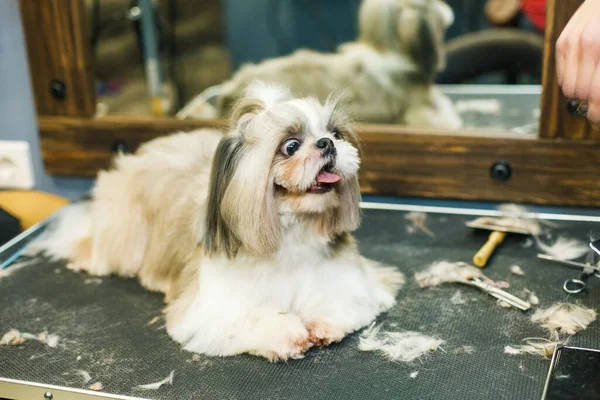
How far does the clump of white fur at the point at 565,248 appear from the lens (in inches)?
60.9

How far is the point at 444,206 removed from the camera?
1835 millimetres

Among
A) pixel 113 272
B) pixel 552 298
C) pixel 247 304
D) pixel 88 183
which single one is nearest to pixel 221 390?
pixel 247 304

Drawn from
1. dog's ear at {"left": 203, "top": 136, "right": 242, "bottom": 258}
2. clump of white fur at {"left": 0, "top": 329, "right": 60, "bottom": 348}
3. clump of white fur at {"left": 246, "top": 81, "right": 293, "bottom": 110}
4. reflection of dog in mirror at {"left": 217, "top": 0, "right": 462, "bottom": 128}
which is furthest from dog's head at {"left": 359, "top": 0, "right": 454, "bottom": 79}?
clump of white fur at {"left": 0, "top": 329, "right": 60, "bottom": 348}

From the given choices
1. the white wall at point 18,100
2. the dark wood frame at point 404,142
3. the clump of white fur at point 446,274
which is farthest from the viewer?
the white wall at point 18,100

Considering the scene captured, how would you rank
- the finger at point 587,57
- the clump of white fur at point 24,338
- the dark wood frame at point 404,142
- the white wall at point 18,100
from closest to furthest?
1. the finger at point 587,57
2. the clump of white fur at point 24,338
3. the dark wood frame at point 404,142
4. the white wall at point 18,100

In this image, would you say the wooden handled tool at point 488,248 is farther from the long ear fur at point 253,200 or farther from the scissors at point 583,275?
the long ear fur at point 253,200

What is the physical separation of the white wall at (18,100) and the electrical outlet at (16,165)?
14 mm

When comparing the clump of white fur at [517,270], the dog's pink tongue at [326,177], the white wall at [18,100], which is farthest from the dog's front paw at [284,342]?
the white wall at [18,100]

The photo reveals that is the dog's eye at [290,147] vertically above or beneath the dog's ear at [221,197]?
above

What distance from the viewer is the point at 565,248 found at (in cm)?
157

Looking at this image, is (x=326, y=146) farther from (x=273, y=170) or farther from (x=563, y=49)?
(x=563, y=49)

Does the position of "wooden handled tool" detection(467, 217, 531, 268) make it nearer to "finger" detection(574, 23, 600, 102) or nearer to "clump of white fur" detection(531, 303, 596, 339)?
"clump of white fur" detection(531, 303, 596, 339)

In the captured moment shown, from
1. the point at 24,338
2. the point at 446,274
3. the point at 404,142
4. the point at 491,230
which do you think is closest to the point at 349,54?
the point at 404,142

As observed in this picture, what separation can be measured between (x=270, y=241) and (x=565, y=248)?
27.2 inches
